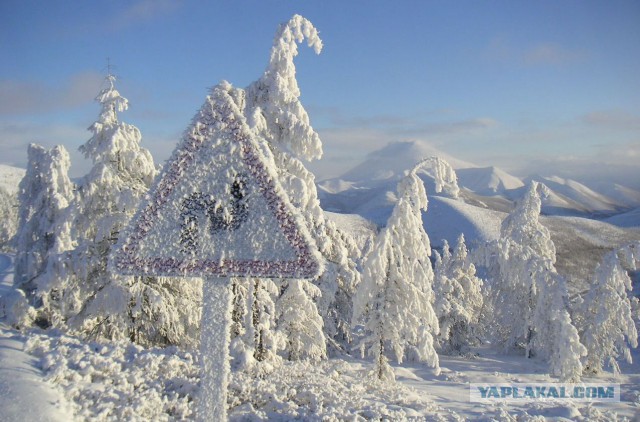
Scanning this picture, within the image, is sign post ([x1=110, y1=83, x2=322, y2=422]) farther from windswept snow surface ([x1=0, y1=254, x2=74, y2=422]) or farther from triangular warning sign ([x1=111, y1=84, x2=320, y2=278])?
windswept snow surface ([x1=0, y1=254, x2=74, y2=422])

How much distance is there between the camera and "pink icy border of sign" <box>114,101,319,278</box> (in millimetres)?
5492

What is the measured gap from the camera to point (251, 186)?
5.60 m

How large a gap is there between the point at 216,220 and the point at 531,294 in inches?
1121

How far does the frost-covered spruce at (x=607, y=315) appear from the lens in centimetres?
2202

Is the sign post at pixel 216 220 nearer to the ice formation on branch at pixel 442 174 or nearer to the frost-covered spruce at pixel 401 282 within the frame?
the ice formation on branch at pixel 442 174

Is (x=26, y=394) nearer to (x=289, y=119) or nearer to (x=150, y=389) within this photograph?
(x=150, y=389)

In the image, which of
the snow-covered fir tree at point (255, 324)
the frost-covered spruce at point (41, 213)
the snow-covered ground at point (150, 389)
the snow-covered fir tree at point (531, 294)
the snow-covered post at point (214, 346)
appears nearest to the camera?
the snow-covered post at point (214, 346)

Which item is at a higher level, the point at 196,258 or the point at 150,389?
the point at 196,258

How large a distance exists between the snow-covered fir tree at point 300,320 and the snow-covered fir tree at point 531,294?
9.79 m

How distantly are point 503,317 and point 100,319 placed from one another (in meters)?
27.1

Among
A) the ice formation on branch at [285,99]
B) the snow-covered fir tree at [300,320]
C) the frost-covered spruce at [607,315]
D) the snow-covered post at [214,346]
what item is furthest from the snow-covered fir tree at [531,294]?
the snow-covered post at [214,346]

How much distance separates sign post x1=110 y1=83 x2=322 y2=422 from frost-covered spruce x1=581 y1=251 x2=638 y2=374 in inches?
914

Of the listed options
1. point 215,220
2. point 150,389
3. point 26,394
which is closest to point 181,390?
point 150,389

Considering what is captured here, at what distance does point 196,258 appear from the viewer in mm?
5555
